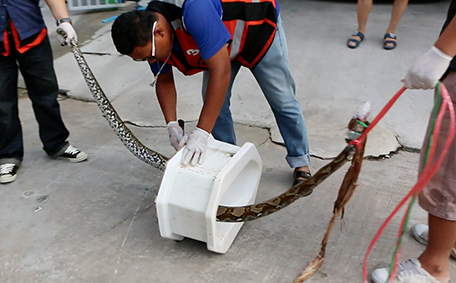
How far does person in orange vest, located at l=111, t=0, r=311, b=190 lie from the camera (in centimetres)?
201

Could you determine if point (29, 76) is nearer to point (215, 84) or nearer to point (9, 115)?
point (9, 115)

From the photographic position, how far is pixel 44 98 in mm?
2980

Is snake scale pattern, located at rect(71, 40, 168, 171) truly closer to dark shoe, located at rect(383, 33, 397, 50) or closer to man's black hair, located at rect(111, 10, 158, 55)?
man's black hair, located at rect(111, 10, 158, 55)

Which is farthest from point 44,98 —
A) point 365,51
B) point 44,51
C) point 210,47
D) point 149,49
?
point 365,51

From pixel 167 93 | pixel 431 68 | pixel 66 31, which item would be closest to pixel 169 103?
pixel 167 93

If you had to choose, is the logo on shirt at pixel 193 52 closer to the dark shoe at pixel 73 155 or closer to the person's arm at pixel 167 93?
the person's arm at pixel 167 93

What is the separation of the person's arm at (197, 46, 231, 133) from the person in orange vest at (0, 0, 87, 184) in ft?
4.27

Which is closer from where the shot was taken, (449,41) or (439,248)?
(449,41)

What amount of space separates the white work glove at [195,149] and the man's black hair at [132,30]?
0.47 meters

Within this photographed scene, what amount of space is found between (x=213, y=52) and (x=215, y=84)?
0.14 m

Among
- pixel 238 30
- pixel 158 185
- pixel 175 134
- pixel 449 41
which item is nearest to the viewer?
pixel 449 41

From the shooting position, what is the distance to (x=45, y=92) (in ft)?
9.73

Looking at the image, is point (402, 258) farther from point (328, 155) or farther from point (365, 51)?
point (365, 51)

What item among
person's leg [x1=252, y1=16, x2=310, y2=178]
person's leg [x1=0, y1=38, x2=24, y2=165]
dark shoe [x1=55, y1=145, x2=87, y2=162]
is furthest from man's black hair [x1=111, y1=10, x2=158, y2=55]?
dark shoe [x1=55, y1=145, x2=87, y2=162]
